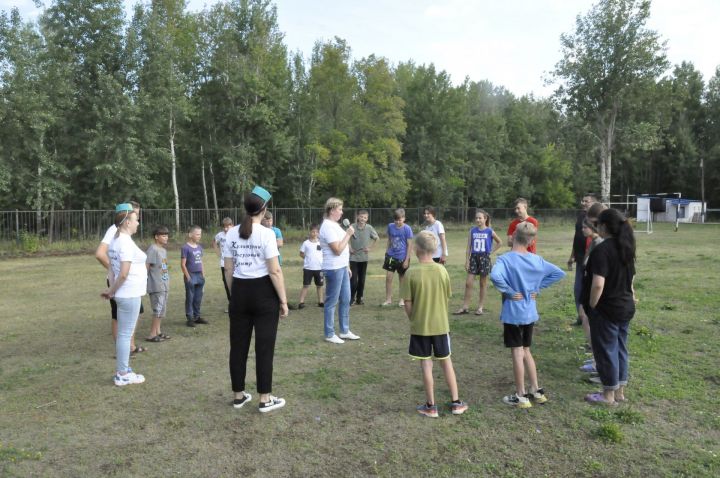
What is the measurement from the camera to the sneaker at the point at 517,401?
4746 mm

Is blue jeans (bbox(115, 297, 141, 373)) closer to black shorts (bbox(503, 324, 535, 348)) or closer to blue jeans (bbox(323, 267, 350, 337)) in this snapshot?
blue jeans (bbox(323, 267, 350, 337))

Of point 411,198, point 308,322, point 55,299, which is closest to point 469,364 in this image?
point 308,322

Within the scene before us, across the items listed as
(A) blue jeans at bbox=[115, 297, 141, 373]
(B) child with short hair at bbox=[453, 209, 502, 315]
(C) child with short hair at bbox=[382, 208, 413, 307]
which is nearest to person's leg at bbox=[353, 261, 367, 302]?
(C) child with short hair at bbox=[382, 208, 413, 307]

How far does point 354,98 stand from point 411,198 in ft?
35.8

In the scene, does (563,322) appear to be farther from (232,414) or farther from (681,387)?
(232,414)

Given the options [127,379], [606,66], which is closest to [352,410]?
[127,379]

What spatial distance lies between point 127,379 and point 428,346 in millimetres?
3323

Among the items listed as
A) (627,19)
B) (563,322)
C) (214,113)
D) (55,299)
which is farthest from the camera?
(627,19)

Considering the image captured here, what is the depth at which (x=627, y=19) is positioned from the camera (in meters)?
39.6

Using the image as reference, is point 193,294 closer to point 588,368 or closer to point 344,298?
point 344,298

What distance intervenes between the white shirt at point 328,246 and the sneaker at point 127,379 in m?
2.72

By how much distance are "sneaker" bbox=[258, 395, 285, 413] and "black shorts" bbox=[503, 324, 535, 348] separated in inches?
86.9

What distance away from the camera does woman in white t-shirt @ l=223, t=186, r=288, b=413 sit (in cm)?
455

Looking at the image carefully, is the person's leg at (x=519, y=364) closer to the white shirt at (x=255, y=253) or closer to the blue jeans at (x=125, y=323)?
the white shirt at (x=255, y=253)
